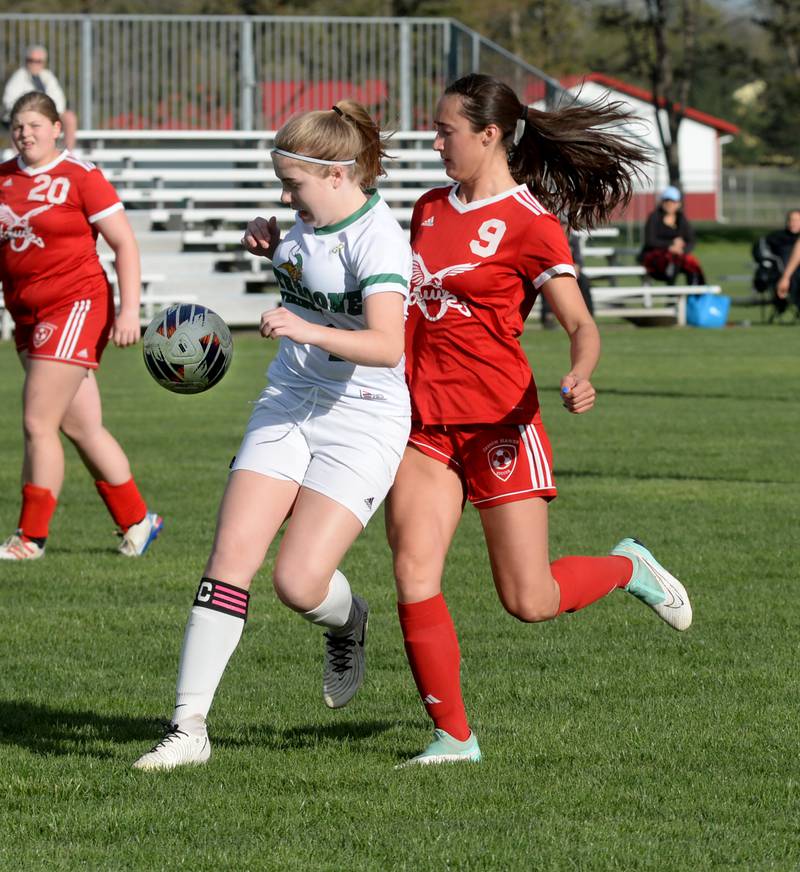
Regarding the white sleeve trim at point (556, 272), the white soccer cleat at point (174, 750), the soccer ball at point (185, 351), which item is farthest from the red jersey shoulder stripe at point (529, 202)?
the white soccer cleat at point (174, 750)

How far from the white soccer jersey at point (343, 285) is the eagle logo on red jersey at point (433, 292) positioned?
0.21 meters

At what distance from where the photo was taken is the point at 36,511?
8289 mm

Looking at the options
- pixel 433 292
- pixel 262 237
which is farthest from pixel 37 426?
pixel 433 292

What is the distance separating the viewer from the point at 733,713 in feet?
17.5

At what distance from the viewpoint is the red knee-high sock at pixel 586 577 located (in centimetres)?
535

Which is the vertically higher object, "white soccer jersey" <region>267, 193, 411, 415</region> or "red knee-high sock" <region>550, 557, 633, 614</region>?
"white soccer jersey" <region>267, 193, 411, 415</region>

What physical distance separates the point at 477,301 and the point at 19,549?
414 cm

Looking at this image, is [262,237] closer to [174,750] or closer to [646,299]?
[174,750]

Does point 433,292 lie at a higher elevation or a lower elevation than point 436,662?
higher

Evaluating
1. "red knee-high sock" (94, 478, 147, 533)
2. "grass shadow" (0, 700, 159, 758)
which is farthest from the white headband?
"red knee-high sock" (94, 478, 147, 533)

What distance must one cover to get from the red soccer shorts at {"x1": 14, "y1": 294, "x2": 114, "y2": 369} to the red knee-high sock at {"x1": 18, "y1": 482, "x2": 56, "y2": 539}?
2.28ft

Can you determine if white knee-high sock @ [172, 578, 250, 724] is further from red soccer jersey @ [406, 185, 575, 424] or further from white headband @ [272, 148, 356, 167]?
white headband @ [272, 148, 356, 167]

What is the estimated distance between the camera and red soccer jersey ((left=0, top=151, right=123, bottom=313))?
7.99 m

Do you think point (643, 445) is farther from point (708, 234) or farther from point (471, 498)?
point (708, 234)
